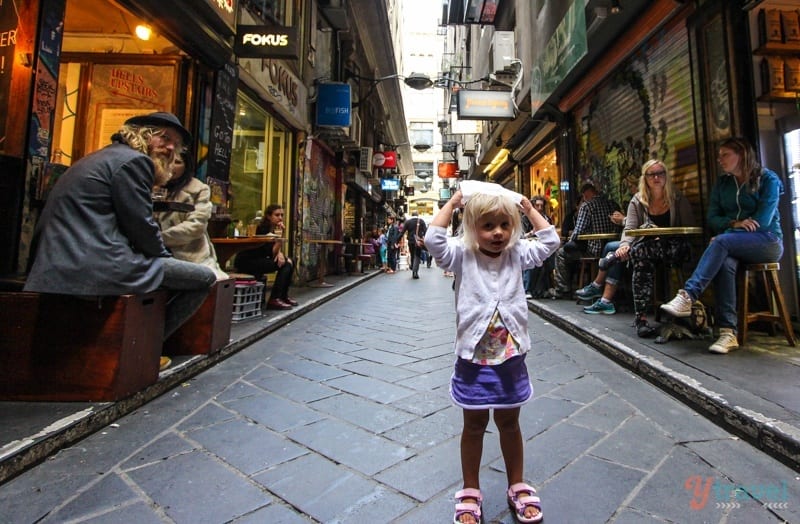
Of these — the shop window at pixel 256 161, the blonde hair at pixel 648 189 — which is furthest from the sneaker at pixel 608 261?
the shop window at pixel 256 161

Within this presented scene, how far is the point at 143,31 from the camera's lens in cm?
488

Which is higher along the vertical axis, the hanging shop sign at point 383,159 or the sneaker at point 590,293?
the hanging shop sign at point 383,159

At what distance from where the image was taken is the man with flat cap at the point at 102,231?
212 cm

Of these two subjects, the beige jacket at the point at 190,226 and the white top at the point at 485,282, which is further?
the beige jacket at the point at 190,226

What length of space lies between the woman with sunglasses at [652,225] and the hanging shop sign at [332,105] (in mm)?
6968

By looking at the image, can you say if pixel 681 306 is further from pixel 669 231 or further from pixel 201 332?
pixel 201 332

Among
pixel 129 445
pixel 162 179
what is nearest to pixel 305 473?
pixel 129 445

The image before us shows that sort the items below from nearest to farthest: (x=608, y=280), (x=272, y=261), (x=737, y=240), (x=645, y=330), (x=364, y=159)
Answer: (x=737, y=240) < (x=645, y=330) < (x=608, y=280) < (x=272, y=261) < (x=364, y=159)

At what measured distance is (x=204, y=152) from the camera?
17.3ft

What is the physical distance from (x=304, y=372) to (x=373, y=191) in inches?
651

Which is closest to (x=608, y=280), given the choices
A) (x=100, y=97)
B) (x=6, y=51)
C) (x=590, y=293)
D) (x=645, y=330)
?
(x=590, y=293)

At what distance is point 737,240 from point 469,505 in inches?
128

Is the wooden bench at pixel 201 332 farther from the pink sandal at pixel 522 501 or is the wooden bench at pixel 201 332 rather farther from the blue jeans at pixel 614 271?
the blue jeans at pixel 614 271

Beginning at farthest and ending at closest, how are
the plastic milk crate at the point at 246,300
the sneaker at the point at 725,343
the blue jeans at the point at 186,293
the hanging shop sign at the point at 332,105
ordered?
1. the hanging shop sign at the point at 332,105
2. the plastic milk crate at the point at 246,300
3. the sneaker at the point at 725,343
4. the blue jeans at the point at 186,293
